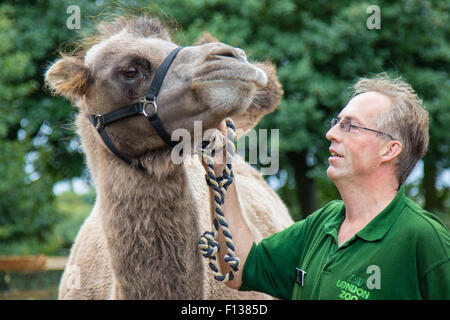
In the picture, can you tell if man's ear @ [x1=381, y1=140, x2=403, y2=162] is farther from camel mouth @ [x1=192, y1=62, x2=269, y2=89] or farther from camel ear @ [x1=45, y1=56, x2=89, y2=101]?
camel ear @ [x1=45, y1=56, x2=89, y2=101]

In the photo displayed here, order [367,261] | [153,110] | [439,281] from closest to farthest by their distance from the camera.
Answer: [439,281] → [367,261] → [153,110]

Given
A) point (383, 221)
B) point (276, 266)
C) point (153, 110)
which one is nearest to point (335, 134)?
point (383, 221)

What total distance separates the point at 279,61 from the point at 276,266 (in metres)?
7.75

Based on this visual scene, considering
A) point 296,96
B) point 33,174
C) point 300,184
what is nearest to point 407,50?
point 296,96

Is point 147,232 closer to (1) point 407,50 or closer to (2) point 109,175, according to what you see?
(2) point 109,175

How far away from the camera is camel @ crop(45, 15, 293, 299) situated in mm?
2824

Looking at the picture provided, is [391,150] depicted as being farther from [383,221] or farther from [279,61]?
[279,61]

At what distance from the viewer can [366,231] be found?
2393 millimetres

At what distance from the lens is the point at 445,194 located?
53.0 ft

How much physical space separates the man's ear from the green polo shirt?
0.17 metres

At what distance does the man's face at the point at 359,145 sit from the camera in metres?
2.55

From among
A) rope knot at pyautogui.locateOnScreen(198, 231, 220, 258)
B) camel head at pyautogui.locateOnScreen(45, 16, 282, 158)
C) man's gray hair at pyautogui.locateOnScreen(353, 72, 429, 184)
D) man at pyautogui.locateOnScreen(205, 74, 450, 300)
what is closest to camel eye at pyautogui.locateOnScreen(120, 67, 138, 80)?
camel head at pyautogui.locateOnScreen(45, 16, 282, 158)
